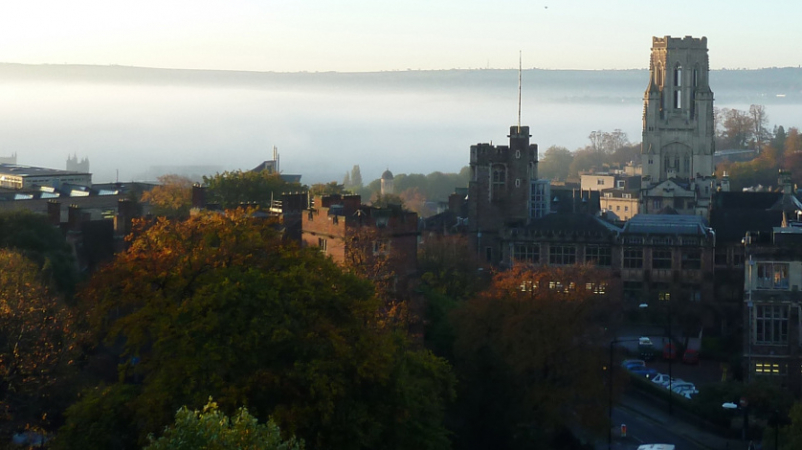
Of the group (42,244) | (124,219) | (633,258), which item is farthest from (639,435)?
(124,219)

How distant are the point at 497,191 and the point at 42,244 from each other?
2661 centimetres

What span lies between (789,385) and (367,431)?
24.1 m

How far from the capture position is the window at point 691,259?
70312 mm

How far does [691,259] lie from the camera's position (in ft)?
231

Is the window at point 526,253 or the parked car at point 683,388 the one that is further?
the window at point 526,253

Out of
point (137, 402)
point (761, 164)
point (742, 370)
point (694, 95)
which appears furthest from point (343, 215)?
point (761, 164)

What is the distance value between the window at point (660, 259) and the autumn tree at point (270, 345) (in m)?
33.9

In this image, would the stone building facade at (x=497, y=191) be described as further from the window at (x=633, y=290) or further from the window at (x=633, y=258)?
the window at (x=633, y=290)

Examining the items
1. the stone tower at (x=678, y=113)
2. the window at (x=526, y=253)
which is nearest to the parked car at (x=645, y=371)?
the window at (x=526, y=253)

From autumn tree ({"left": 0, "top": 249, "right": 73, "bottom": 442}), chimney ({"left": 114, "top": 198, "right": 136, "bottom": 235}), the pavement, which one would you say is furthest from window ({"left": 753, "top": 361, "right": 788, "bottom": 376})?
chimney ({"left": 114, "top": 198, "right": 136, "bottom": 235})

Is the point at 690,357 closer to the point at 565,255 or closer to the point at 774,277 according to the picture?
the point at 774,277

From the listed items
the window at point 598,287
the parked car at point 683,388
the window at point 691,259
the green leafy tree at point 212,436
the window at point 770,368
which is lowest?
the parked car at point 683,388

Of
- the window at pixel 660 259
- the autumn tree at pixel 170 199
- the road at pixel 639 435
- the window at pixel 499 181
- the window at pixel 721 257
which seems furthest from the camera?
the window at pixel 499 181

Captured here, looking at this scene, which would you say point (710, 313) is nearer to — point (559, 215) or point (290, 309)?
point (559, 215)
